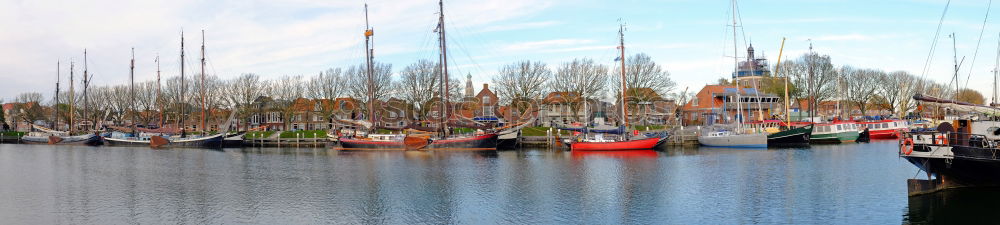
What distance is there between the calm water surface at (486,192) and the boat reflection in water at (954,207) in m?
0.10

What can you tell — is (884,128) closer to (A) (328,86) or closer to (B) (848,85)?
(B) (848,85)

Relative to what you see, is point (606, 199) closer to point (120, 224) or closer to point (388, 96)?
point (120, 224)

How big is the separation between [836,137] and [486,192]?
47.5 meters

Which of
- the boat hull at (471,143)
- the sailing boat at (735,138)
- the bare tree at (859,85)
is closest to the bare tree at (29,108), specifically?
the boat hull at (471,143)

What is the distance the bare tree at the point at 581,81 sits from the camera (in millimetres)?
75562

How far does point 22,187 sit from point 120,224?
1512cm

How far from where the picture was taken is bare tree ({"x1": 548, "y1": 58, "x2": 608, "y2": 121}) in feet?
248

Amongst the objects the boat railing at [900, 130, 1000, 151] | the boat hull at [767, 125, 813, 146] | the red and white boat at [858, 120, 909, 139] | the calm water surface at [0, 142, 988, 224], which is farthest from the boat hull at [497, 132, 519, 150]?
the boat railing at [900, 130, 1000, 151]

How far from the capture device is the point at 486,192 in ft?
96.2

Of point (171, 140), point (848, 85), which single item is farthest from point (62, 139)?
point (848, 85)

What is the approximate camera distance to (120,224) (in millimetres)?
22672

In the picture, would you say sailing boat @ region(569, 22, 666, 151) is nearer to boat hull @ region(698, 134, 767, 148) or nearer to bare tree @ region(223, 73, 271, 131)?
boat hull @ region(698, 134, 767, 148)

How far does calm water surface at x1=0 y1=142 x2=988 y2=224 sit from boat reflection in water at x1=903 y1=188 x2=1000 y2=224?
96mm

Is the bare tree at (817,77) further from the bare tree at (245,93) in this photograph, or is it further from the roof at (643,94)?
the bare tree at (245,93)
